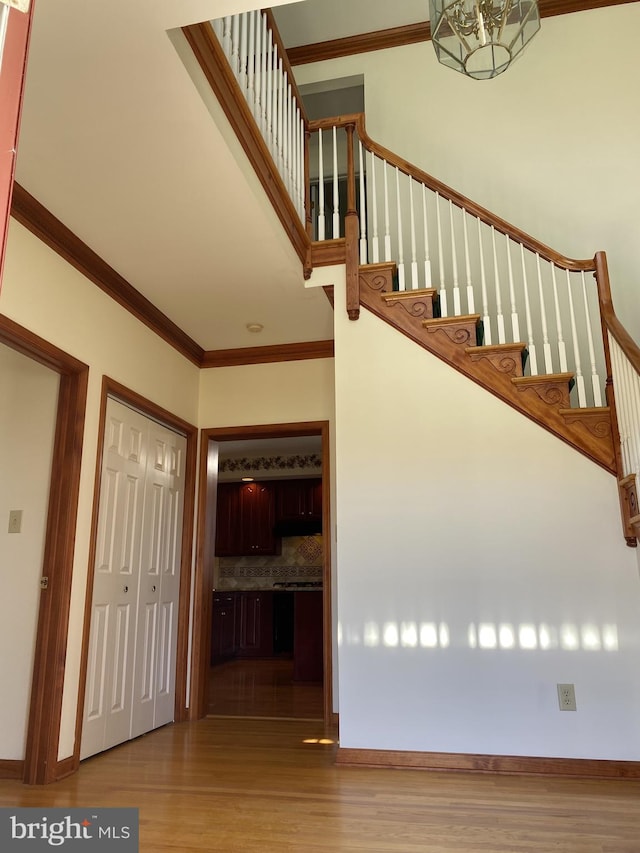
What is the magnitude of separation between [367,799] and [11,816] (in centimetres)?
142

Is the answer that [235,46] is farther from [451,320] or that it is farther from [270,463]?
[270,463]

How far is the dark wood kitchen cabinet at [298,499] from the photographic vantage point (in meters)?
8.73

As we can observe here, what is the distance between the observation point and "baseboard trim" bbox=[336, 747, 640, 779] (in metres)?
2.99

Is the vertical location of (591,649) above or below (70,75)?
below

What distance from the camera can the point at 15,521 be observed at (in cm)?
331

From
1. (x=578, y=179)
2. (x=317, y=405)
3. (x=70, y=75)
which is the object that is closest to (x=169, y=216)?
(x=70, y=75)

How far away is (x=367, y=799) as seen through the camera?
267 cm

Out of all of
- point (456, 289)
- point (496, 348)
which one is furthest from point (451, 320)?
point (496, 348)

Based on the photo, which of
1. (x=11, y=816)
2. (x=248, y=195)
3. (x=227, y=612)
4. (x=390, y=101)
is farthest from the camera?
(x=227, y=612)

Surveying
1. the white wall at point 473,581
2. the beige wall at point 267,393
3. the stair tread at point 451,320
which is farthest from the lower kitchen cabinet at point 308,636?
the stair tread at point 451,320

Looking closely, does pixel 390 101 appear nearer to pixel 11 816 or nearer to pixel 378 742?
pixel 378 742

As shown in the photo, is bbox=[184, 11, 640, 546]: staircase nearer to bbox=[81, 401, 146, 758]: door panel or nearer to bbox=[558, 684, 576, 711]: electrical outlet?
bbox=[558, 684, 576, 711]: electrical outlet

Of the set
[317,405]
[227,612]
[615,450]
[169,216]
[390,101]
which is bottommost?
[227,612]

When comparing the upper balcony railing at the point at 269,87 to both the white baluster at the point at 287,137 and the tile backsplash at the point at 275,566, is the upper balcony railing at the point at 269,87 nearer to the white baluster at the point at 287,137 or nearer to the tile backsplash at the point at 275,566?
the white baluster at the point at 287,137
